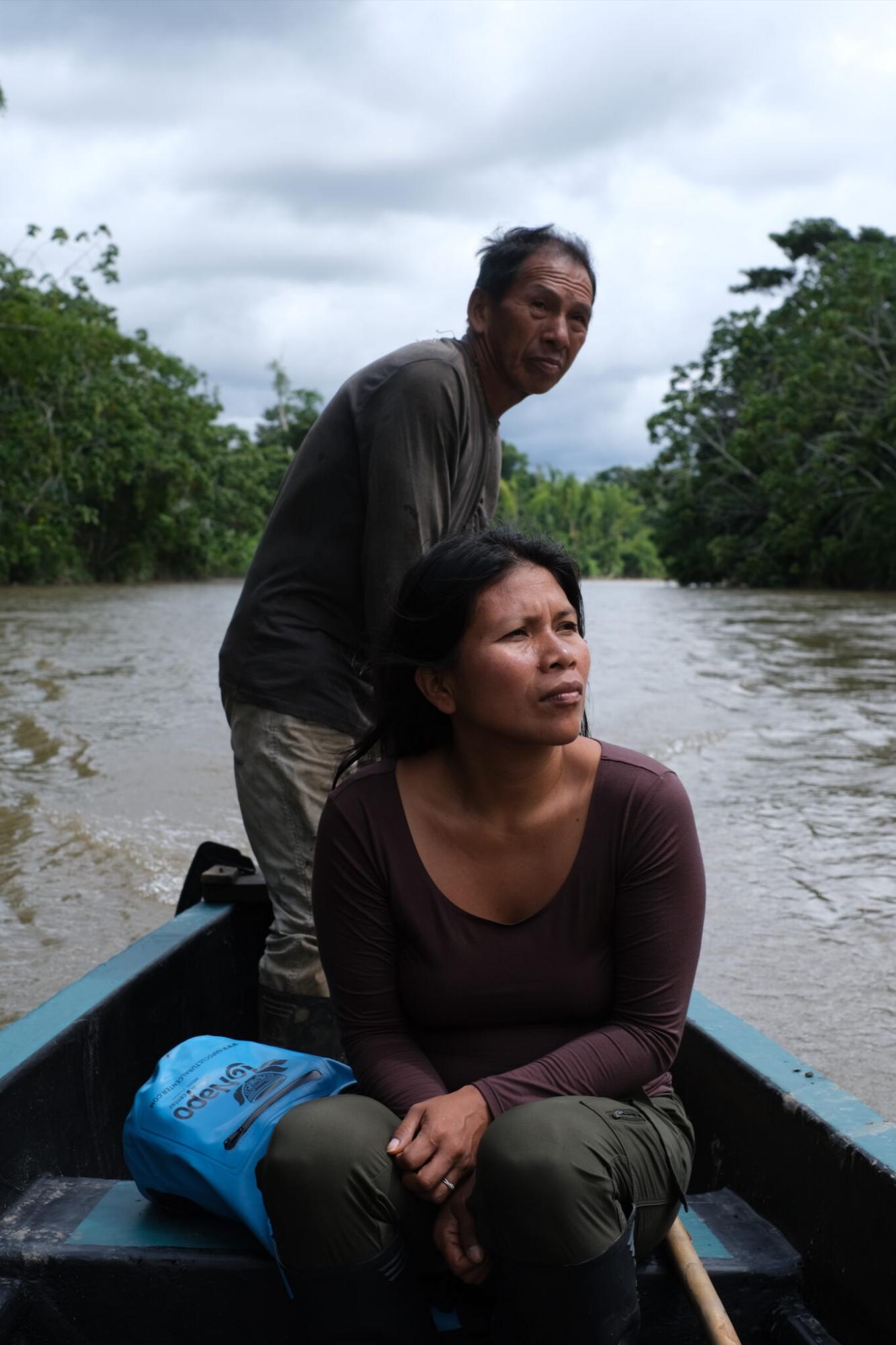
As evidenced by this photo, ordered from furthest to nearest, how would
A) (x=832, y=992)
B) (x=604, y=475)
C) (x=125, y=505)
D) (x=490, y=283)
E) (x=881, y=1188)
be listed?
(x=604, y=475), (x=125, y=505), (x=832, y=992), (x=490, y=283), (x=881, y=1188)

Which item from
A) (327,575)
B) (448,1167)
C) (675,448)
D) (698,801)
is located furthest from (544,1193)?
(675,448)

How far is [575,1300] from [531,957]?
0.44 metres

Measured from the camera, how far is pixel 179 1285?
5.77ft

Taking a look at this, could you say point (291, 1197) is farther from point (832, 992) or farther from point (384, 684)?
point (832, 992)

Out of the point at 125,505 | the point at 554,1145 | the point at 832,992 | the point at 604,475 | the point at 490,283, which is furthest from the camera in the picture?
the point at 604,475

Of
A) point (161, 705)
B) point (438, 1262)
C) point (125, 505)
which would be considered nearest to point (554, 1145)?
point (438, 1262)

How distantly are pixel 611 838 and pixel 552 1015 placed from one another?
26 cm

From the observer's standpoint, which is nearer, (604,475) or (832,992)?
(832,992)

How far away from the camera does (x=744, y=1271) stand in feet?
5.92

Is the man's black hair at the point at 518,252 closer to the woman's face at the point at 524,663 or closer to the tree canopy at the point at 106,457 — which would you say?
the woman's face at the point at 524,663

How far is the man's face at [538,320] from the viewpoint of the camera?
2.51 m

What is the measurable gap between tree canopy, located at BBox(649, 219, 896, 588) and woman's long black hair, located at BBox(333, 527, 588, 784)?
83.5 ft

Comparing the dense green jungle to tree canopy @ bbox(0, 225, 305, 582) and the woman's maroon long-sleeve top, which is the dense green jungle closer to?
tree canopy @ bbox(0, 225, 305, 582)

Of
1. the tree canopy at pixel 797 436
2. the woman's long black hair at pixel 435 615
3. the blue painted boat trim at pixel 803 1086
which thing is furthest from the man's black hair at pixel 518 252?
the tree canopy at pixel 797 436
